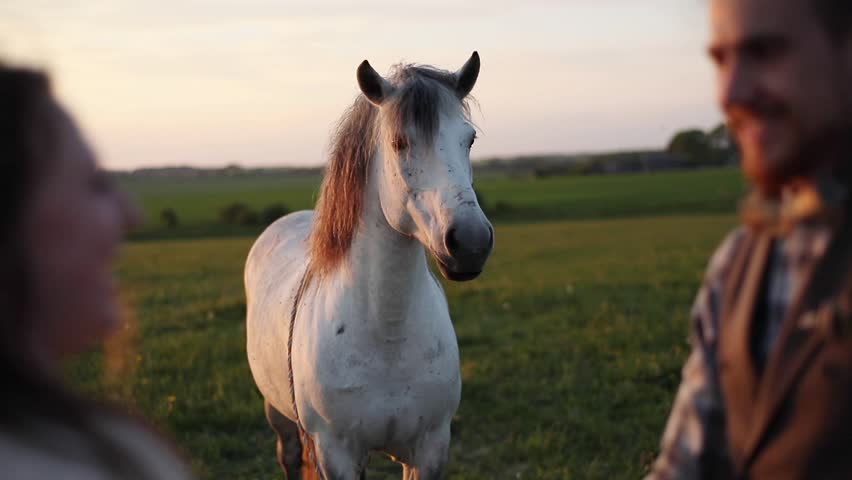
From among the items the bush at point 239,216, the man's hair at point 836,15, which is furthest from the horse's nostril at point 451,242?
the bush at point 239,216

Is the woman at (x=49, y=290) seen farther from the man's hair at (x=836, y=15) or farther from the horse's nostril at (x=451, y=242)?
the horse's nostril at (x=451, y=242)

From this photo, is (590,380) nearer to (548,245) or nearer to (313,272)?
(313,272)

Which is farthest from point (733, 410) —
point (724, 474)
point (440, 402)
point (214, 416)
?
point (214, 416)

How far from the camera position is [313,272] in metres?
4.01

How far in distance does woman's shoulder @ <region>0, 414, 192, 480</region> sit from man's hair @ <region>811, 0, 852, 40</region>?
1047mm

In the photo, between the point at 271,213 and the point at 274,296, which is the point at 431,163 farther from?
the point at 271,213

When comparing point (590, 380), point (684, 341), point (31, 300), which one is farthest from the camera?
point (684, 341)

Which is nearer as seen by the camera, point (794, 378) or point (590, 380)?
point (794, 378)

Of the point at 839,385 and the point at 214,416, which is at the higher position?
the point at 839,385

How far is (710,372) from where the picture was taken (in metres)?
1.49

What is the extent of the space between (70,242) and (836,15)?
1.05 m

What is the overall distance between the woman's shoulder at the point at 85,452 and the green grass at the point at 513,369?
432 cm

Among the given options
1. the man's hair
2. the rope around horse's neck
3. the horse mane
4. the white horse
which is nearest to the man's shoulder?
the man's hair

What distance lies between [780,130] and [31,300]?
1.03m
